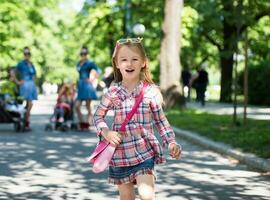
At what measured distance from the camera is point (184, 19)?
2475cm

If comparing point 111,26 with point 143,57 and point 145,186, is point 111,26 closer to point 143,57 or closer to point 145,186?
point 143,57

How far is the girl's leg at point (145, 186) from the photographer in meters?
4.36

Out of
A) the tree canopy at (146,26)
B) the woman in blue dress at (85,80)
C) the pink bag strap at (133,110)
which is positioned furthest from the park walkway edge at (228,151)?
the pink bag strap at (133,110)

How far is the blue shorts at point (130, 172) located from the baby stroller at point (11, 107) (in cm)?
1050

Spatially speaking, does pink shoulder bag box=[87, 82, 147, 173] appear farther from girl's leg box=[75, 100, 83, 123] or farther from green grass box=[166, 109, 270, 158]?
girl's leg box=[75, 100, 83, 123]

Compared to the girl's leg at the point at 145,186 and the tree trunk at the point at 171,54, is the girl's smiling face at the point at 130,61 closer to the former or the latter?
the girl's leg at the point at 145,186

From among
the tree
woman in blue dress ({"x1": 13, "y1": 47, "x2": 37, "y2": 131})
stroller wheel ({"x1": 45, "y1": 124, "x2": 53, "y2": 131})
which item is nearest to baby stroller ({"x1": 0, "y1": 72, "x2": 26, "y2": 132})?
woman in blue dress ({"x1": 13, "y1": 47, "x2": 37, "y2": 131})

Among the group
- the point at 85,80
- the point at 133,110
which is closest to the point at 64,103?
the point at 85,80

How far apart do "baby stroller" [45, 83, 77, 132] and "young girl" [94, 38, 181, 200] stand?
11.3 metres

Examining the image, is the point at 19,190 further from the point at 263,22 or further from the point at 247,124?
the point at 263,22

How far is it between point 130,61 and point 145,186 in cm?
84

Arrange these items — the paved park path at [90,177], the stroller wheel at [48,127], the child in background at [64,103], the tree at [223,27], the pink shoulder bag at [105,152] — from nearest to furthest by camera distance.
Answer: the pink shoulder bag at [105,152], the paved park path at [90,177], the child in background at [64,103], the stroller wheel at [48,127], the tree at [223,27]

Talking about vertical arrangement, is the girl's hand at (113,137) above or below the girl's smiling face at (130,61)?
below

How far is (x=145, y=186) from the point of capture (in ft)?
14.4
